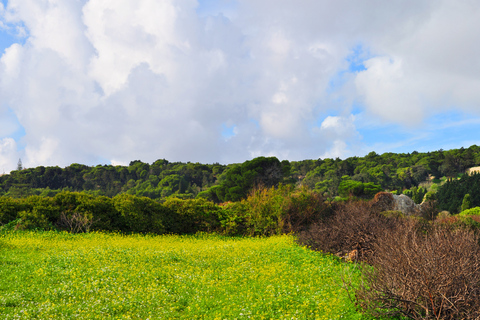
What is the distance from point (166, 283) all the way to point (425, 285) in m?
6.02

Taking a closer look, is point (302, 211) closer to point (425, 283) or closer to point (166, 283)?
point (166, 283)

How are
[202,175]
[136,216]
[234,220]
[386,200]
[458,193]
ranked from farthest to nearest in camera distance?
[202,175] → [458,193] → [386,200] → [234,220] → [136,216]

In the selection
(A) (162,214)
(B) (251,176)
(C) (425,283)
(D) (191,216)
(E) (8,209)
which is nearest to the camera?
(C) (425,283)

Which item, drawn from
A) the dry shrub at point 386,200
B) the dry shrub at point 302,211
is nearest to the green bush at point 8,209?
the dry shrub at point 302,211

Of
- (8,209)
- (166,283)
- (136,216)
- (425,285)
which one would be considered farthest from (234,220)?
(425,285)

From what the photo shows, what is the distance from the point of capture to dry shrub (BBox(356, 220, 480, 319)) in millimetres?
5762

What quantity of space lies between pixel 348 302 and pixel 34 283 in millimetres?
7577

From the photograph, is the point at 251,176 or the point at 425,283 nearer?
the point at 425,283

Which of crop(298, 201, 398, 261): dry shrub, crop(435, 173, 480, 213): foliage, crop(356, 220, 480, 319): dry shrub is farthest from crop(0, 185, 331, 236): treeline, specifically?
crop(435, 173, 480, 213): foliage

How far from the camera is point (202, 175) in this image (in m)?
70.7

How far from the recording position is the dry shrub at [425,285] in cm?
576

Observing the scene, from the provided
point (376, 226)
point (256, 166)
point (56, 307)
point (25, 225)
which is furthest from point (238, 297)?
point (256, 166)

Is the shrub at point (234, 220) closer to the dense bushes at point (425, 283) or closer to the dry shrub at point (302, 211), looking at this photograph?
the dry shrub at point (302, 211)

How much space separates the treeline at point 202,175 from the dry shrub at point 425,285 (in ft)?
166
